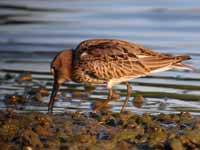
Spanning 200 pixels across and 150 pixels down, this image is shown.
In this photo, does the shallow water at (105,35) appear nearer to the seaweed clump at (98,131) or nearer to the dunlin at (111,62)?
the dunlin at (111,62)

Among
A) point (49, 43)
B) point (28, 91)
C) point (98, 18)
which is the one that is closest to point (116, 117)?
point (28, 91)

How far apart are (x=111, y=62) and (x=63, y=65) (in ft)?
2.33

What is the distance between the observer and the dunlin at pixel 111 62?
11219 millimetres

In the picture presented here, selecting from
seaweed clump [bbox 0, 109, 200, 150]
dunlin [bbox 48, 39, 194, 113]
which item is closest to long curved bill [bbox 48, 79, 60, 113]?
dunlin [bbox 48, 39, 194, 113]

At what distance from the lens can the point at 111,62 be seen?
11258 millimetres

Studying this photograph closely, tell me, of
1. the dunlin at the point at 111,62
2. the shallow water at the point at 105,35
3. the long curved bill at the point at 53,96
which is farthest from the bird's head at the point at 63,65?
the shallow water at the point at 105,35

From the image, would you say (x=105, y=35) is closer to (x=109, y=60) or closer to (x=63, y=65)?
(x=63, y=65)

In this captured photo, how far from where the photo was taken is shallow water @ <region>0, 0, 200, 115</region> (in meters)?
11.9

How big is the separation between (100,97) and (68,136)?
2.92 meters

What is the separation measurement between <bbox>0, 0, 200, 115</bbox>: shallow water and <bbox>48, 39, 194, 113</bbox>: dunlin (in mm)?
403

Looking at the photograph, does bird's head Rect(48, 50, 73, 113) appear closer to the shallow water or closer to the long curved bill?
the long curved bill

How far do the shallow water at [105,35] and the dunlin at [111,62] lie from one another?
0.40m

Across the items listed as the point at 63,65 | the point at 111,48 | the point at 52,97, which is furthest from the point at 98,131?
the point at 63,65

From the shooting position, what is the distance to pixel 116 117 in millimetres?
9914
